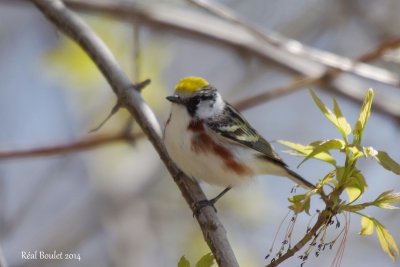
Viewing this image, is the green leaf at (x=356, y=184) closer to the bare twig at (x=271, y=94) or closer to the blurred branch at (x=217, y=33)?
the bare twig at (x=271, y=94)

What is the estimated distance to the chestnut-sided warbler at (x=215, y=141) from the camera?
3.65 m

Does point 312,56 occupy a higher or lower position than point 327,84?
lower

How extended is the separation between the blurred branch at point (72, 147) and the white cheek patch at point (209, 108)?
0.39m

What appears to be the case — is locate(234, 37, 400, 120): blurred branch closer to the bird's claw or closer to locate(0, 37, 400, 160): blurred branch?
locate(0, 37, 400, 160): blurred branch

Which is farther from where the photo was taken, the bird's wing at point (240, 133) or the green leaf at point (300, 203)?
the bird's wing at point (240, 133)

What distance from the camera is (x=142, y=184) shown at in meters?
6.16

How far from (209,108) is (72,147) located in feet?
2.88

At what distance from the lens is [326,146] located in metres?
2.05

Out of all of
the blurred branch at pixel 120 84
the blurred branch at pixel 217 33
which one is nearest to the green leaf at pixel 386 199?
the blurred branch at pixel 120 84

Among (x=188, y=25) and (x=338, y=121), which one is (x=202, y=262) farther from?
(x=188, y=25)

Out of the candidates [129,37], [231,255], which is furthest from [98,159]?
[231,255]

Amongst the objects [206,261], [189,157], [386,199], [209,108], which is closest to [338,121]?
[386,199]

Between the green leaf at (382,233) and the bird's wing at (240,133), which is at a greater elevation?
the bird's wing at (240,133)

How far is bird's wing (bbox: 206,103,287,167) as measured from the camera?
12.7 feet
